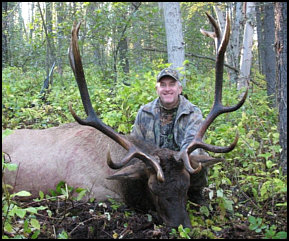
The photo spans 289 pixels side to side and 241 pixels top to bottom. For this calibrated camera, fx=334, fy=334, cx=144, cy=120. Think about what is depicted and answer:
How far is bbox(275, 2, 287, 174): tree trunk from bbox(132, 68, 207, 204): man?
112cm

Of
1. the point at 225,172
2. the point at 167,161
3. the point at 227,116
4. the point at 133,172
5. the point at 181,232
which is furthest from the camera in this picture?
the point at 227,116

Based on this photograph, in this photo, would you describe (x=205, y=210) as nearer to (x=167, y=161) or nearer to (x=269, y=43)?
(x=167, y=161)

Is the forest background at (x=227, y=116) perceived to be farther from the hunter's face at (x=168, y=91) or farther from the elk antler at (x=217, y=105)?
the hunter's face at (x=168, y=91)

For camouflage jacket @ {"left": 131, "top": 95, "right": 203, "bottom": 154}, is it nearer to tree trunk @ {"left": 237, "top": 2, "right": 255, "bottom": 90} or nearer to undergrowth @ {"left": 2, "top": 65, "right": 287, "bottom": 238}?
undergrowth @ {"left": 2, "top": 65, "right": 287, "bottom": 238}

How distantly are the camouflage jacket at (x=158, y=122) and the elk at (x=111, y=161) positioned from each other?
23.8 inches

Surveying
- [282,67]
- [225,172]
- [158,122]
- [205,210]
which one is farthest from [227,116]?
[205,210]

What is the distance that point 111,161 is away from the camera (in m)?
3.66

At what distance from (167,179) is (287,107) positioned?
6.42ft

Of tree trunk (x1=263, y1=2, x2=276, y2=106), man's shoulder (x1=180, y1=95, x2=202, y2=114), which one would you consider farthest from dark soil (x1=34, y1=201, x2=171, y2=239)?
tree trunk (x1=263, y1=2, x2=276, y2=106)

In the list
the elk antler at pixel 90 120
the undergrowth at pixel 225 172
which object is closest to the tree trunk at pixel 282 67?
the undergrowth at pixel 225 172

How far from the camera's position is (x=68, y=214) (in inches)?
145

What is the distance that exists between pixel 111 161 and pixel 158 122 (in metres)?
1.66

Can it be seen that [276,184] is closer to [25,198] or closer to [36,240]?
[36,240]

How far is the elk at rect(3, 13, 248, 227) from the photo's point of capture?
3697 mm
